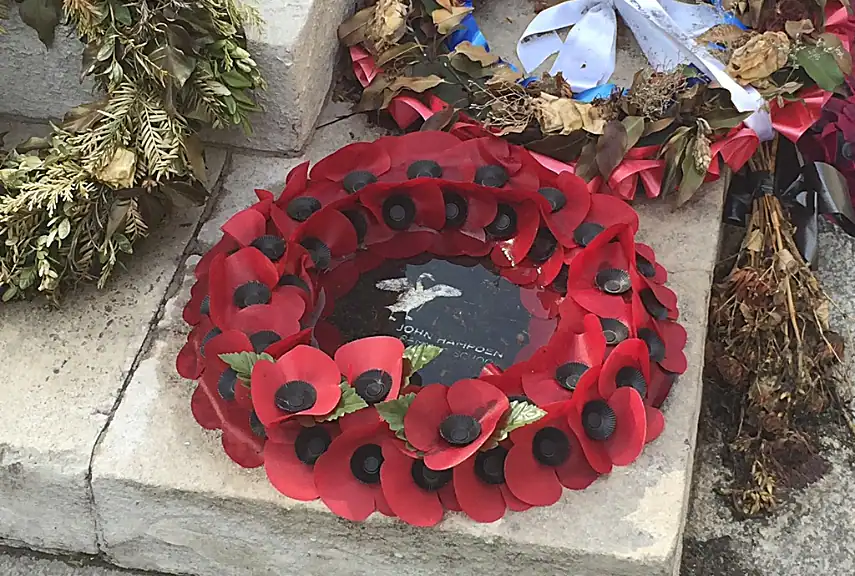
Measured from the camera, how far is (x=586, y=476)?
1.63 m

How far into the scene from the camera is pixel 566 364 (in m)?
1.68

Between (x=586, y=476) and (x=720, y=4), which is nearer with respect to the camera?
A: (x=586, y=476)

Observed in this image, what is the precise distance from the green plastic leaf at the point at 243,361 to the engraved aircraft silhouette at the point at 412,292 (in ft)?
1.10

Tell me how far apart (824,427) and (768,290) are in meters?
0.35

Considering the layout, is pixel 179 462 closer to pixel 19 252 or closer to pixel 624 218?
pixel 19 252

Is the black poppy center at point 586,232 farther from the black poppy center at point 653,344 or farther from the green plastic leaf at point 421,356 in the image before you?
the green plastic leaf at point 421,356

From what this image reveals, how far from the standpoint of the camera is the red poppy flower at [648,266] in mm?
1852

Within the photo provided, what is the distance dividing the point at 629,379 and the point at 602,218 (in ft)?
1.16

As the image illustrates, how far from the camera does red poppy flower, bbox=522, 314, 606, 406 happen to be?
164cm

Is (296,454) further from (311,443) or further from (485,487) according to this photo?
(485,487)

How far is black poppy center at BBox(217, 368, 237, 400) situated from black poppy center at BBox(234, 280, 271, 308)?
5.0 inches

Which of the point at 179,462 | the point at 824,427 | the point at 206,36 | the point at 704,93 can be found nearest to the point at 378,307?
the point at 179,462

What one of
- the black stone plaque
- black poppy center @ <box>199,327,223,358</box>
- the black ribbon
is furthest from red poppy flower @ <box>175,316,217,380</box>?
the black ribbon

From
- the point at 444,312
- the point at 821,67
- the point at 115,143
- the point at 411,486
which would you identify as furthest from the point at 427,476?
the point at 821,67
